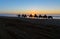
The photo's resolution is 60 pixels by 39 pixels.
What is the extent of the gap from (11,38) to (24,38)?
1.18m

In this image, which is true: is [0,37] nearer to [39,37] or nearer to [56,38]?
[39,37]

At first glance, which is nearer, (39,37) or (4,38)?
(4,38)

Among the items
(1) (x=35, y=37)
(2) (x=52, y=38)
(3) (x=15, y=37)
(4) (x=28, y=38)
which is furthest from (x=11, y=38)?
(2) (x=52, y=38)

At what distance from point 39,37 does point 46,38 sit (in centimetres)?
72

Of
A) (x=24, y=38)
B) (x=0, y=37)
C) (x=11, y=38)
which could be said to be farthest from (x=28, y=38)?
(x=0, y=37)

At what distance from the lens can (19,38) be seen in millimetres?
12828

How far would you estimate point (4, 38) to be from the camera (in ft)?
41.0

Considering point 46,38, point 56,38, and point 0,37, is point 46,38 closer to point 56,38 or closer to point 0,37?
point 56,38

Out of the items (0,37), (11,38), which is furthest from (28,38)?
(0,37)

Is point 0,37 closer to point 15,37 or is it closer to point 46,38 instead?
point 15,37

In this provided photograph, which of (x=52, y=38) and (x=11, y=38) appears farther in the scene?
(x=52, y=38)

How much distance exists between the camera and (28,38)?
527 inches

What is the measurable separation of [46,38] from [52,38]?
559 millimetres

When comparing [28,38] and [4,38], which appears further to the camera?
[28,38]
